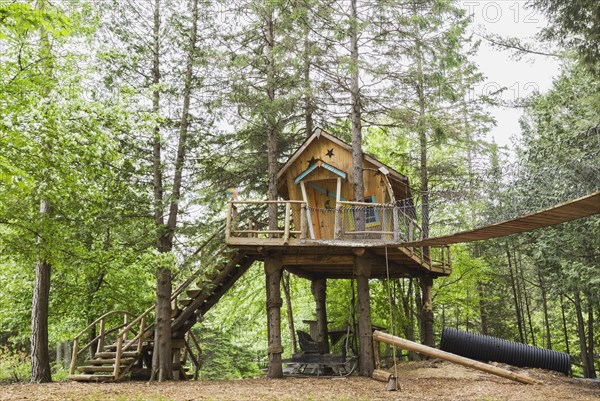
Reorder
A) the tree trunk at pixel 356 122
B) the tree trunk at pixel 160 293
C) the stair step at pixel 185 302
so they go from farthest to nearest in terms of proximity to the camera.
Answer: the stair step at pixel 185 302, the tree trunk at pixel 356 122, the tree trunk at pixel 160 293

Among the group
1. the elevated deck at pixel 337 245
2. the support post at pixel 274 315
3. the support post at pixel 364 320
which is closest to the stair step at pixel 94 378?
the support post at pixel 274 315

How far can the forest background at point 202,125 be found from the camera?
29.7 feet

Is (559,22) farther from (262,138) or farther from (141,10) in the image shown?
(141,10)

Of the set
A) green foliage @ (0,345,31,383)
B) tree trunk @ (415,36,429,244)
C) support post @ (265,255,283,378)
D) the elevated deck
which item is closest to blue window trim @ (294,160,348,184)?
the elevated deck

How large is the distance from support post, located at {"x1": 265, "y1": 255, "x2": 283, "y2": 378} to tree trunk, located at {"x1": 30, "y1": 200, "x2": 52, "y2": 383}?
5809 millimetres

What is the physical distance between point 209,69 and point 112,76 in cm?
298

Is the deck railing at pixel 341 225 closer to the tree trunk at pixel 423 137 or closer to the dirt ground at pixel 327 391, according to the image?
the tree trunk at pixel 423 137

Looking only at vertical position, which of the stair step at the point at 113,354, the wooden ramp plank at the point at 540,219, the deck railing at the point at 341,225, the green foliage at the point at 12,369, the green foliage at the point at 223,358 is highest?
the deck railing at the point at 341,225

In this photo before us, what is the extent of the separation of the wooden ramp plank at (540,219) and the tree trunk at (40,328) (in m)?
9.91

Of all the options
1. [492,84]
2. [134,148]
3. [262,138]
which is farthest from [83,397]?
[492,84]

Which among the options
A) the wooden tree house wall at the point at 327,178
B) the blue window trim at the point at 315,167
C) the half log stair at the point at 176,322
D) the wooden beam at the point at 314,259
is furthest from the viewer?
Result: the wooden tree house wall at the point at 327,178

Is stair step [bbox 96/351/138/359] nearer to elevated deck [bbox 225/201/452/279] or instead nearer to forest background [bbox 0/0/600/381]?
forest background [bbox 0/0/600/381]

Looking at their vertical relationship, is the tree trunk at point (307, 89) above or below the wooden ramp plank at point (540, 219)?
above

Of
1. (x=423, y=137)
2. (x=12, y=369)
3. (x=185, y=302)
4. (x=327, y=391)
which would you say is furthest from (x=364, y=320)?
(x=12, y=369)
